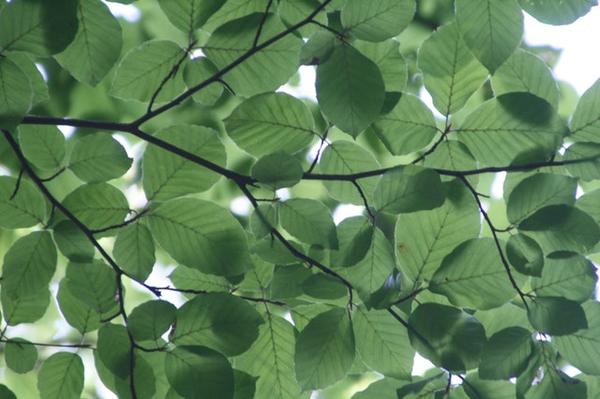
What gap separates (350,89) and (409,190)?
0.48 ft

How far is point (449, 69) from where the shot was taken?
0.97m

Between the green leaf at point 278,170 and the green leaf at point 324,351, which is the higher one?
the green leaf at point 278,170

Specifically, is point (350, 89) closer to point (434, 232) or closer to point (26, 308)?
point (434, 232)

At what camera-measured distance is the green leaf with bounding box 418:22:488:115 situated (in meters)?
0.95

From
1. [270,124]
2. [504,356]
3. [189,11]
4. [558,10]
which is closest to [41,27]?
[189,11]

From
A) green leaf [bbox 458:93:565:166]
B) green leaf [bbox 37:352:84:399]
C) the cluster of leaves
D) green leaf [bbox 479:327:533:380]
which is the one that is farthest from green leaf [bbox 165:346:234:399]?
green leaf [bbox 458:93:565:166]

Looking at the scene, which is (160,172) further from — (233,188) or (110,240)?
(110,240)

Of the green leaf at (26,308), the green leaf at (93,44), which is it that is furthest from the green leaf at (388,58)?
the green leaf at (26,308)

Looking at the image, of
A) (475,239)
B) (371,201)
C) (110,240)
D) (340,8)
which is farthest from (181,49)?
(110,240)

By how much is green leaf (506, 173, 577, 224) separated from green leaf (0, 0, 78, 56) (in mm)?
601

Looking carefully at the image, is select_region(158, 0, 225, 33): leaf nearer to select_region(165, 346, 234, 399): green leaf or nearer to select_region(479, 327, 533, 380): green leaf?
select_region(165, 346, 234, 399): green leaf

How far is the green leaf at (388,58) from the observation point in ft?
3.18

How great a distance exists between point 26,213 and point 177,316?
0.28 meters

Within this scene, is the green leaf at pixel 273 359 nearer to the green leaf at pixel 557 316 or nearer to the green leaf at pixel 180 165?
the green leaf at pixel 180 165
